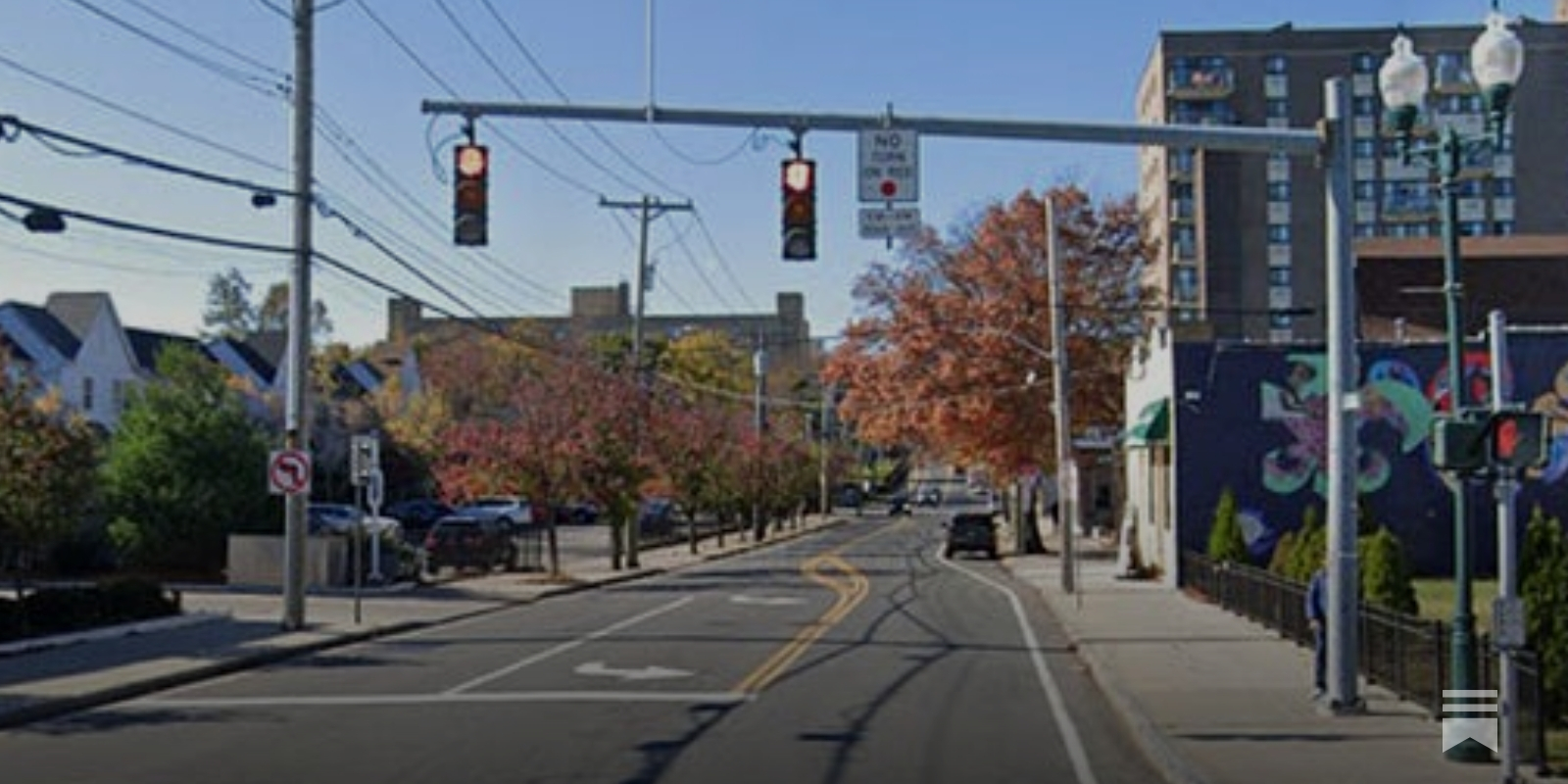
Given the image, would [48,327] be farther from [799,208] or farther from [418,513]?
[799,208]

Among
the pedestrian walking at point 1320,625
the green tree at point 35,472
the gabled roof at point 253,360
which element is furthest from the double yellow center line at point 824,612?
the gabled roof at point 253,360

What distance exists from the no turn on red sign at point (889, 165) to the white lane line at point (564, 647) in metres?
6.51

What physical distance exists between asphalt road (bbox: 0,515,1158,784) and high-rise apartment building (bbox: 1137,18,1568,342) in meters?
89.2

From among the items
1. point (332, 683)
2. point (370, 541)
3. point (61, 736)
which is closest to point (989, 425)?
point (370, 541)

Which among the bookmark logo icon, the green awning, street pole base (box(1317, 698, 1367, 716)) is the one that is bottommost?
street pole base (box(1317, 698, 1367, 716))

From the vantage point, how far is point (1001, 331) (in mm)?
55906

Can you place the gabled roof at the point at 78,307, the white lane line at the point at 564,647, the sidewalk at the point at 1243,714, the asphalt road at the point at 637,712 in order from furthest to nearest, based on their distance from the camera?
the gabled roof at the point at 78,307 → the white lane line at the point at 564,647 → the asphalt road at the point at 637,712 → the sidewalk at the point at 1243,714

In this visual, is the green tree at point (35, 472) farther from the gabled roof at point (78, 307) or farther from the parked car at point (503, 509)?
the parked car at point (503, 509)

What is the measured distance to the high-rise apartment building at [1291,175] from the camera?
115 meters

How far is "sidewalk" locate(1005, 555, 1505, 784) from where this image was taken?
513 inches

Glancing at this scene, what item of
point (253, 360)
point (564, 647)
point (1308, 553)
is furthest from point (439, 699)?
point (253, 360)

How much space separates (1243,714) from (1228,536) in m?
18.7

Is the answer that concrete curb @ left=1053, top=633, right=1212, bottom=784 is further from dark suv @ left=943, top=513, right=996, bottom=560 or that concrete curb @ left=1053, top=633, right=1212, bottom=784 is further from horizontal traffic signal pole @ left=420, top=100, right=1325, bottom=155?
dark suv @ left=943, top=513, right=996, bottom=560

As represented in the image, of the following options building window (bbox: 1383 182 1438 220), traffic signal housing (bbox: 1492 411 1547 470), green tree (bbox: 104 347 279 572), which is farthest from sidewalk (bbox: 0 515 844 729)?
building window (bbox: 1383 182 1438 220)
